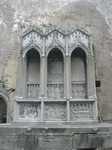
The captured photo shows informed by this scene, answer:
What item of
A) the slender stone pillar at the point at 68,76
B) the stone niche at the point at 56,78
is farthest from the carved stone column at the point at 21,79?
the slender stone pillar at the point at 68,76

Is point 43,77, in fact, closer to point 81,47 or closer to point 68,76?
point 68,76

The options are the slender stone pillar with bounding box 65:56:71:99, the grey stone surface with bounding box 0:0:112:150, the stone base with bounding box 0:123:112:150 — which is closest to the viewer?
the stone base with bounding box 0:123:112:150

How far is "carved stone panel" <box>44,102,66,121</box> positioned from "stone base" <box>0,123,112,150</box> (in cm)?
243

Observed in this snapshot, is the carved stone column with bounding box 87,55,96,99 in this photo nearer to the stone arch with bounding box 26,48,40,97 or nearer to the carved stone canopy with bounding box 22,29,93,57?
the carved stone canopy with bounding box 22,29,93,57

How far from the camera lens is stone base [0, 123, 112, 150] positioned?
4875 mm

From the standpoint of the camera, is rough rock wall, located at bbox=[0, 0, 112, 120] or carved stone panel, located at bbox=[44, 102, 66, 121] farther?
rough rock wall, located at bbox=[0, 0, 112, 120]

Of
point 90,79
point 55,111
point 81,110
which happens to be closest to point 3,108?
point 55,111

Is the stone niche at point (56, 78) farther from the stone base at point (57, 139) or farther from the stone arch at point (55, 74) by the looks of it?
the stone base at point (57, 139)

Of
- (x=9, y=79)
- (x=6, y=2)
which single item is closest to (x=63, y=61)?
(x=9, y=79)

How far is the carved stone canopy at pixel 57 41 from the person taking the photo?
8.01m

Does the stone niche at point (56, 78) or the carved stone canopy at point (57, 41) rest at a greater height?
the carved stone canopy at point (57, 41)

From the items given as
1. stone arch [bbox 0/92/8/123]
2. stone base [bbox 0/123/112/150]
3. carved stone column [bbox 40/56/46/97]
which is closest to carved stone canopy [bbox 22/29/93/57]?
carved stone column [bbox 40/56/46/97]

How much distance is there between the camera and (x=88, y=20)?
975 cm

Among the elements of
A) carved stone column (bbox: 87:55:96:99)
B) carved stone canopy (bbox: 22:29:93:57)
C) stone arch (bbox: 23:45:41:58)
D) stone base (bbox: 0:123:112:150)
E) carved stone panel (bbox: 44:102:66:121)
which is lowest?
stone base (bbox: 0:123:112:150)
